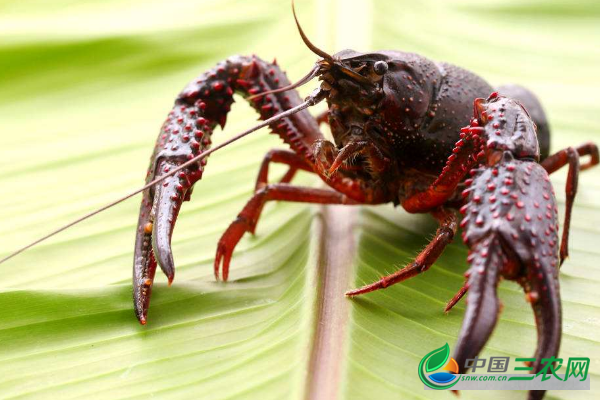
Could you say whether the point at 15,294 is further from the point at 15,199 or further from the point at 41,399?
the point at 15,199

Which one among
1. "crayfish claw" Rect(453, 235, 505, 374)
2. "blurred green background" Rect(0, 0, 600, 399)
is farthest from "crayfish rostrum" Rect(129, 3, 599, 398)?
"blurred green background" Rect(0, 0, 600, 399)

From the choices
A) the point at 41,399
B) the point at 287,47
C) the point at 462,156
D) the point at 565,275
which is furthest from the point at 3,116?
the point at 565,275

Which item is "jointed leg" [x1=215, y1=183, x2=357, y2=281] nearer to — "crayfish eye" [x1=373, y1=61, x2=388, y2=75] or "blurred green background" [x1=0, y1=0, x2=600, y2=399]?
"blurred green background" [x1=0, y1=0, x2=600, y2=399]

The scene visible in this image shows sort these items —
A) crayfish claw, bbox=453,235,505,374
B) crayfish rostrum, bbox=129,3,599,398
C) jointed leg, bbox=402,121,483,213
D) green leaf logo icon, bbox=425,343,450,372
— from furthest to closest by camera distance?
jointed leg, bbox=402,121,483,213 → green leaf logo icon, bbox=425,343,450,372 → crayfish rostrum, bbox=129,3,599,398 → crayfish claw, bbox=453,235,505,374

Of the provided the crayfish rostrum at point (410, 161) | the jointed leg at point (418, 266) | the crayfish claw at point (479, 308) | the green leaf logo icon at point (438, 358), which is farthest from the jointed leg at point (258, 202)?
the crayfish claw at point (479, 308)

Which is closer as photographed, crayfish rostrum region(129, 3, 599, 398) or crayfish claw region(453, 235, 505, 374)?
crayfish claw region(453, 235, 505, 374)

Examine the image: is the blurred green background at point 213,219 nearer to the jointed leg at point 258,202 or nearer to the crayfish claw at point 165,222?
the jointed leg at point 258,202
